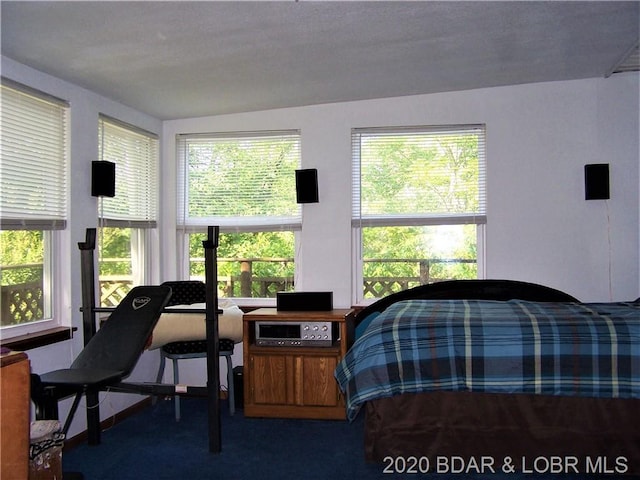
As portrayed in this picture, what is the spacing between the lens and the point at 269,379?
441 centimetres

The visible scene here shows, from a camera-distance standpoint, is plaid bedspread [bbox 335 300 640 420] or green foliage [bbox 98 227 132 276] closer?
plaid bedspread [bbox 335 300 640 420]

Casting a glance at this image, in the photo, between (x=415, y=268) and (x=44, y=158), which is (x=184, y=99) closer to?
(x=44, y=158)

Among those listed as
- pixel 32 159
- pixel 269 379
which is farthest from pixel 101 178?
pixel 269 379

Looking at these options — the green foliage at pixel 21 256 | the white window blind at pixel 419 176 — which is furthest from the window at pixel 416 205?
the green foliage at pixel 21 256

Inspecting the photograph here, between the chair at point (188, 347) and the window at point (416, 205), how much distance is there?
123 centimetres

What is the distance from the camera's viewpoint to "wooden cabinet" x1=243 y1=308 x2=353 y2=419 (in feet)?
14.2

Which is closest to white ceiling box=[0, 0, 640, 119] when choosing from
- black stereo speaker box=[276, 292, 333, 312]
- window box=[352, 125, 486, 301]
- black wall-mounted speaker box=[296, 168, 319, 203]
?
window box=[352, 125, 486, 301]

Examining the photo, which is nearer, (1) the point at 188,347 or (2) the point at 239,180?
(1) the point at 188,347

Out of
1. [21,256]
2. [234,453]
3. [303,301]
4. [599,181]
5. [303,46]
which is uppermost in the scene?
[303,46]

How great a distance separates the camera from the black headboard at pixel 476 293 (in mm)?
4648

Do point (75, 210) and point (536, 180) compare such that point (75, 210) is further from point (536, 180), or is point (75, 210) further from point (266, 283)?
point (536, 180)

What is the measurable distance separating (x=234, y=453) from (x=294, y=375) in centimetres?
83

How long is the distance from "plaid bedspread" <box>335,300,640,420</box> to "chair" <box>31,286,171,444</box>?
1.22 m

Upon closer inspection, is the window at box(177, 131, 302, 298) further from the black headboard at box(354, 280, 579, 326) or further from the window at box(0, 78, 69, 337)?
the window at box(0, 78, 69, 337)
